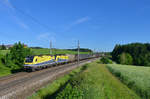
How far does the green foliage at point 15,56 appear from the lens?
23250 mm

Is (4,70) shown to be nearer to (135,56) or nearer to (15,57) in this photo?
(15,57)

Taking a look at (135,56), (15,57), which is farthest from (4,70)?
(135,56)

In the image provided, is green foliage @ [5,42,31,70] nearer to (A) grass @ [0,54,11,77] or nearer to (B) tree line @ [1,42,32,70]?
(B) tree line @ [1,42,32,70]

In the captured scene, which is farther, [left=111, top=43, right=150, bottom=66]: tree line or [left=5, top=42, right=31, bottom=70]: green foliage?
[left=111, top=43, right=150, bottom=66]: tree line

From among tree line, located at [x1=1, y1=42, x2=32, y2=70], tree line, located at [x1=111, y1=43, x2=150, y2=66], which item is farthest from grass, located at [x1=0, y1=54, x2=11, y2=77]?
tree line, located at [x1=111, y1=43, x2=150, y2=66]

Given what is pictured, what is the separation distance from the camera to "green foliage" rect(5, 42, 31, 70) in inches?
915

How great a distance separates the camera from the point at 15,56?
949 inches

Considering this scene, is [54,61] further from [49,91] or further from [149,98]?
[149,98]

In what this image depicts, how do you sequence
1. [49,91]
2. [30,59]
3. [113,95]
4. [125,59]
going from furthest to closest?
[125,59] → [30,59] → [49,91] → [113,95]

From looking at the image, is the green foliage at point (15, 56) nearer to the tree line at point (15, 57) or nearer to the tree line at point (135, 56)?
the tree line at point (15, 57)

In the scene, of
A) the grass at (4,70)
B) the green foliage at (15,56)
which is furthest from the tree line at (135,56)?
the grass at (4,70)

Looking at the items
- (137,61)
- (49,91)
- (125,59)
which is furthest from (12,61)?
(137,61)

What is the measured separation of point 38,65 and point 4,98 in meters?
13.1

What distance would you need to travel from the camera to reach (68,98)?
7.15 m
